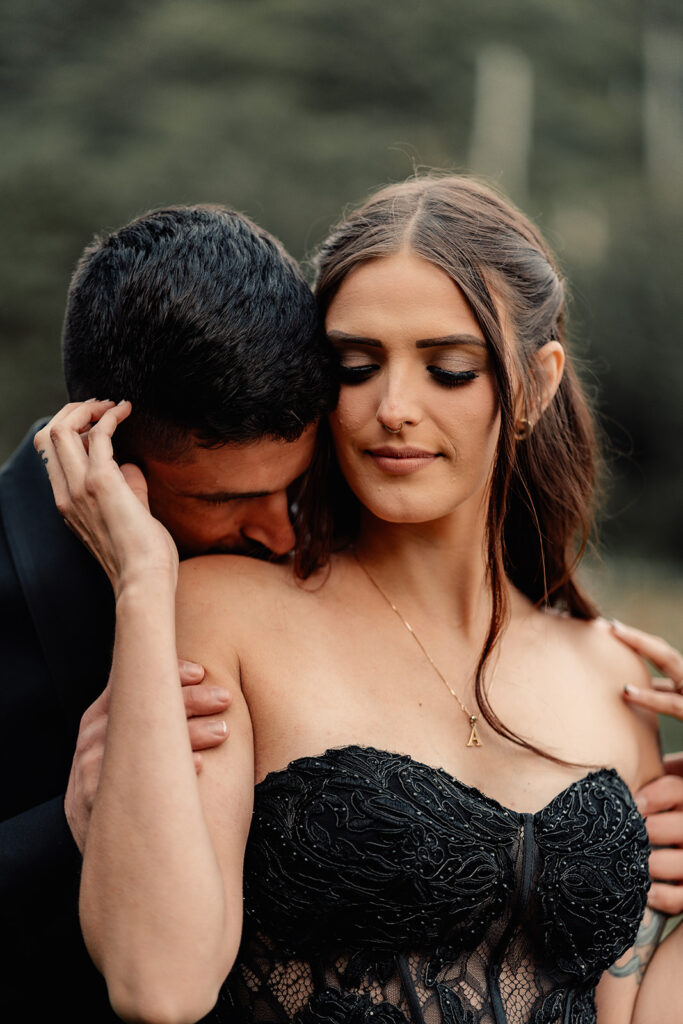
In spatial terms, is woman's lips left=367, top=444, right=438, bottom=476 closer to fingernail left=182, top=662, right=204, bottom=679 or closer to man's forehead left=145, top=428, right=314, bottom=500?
man's forehead left=145, top=428, right=314, bottom=500

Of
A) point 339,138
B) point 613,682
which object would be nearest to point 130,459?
point 613,682

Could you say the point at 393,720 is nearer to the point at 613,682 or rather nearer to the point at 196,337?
the point at 613,682

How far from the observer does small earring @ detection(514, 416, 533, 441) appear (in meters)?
2.71

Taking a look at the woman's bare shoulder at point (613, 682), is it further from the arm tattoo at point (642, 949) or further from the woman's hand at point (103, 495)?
the woman's hand at point (103, 495)

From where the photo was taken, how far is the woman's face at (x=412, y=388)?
7.98 feet

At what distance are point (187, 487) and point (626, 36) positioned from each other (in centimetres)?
1135

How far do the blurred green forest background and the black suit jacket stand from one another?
236 inches

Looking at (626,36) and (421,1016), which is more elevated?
(626,36)

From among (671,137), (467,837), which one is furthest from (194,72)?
(467,837)

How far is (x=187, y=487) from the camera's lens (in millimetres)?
2607

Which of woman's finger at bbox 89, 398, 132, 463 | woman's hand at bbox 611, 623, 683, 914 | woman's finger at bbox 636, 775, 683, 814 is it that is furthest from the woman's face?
woman's finger at bbox 636, 775, 683, 814

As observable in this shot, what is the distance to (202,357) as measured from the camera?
→ 2457 millimetres

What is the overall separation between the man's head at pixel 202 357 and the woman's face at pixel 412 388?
4.4 inches

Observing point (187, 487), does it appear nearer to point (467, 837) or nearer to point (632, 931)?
point (467, 837)
